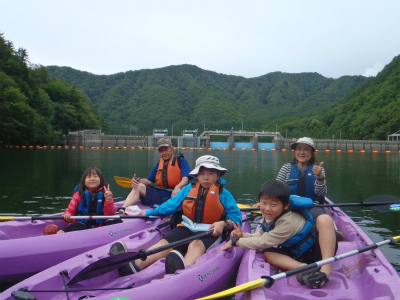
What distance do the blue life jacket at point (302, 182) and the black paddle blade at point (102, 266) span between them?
303 cm

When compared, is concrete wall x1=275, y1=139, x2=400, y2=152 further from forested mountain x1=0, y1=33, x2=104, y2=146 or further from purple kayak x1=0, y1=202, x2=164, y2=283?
purple kayak x1=0, y1=202, x2=164, y2=283

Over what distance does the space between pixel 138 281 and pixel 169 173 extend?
166 inches

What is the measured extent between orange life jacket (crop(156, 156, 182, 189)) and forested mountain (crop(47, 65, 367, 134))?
425ft

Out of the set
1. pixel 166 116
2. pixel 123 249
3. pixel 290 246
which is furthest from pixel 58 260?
pixel 166 116

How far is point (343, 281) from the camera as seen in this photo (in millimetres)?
4324

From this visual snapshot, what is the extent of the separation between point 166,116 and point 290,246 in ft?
501

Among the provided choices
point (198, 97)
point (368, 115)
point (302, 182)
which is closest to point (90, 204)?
point (302, 182)

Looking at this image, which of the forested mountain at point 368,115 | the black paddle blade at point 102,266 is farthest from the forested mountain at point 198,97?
the black paddle blade at point 102,266

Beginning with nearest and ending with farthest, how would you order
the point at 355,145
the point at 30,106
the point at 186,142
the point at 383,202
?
the point at 383,202
the point at 30,106
the point at 355,145
the point at 186,142

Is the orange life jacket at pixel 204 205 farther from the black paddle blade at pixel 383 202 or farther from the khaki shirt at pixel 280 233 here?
the black paddle blade at pixel 383 202

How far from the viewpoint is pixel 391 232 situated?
858 cm

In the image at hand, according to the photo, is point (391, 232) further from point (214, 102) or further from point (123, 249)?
point (214, 102)

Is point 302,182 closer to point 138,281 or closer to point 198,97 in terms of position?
point 138,281

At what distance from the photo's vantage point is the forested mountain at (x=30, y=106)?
49.6m
